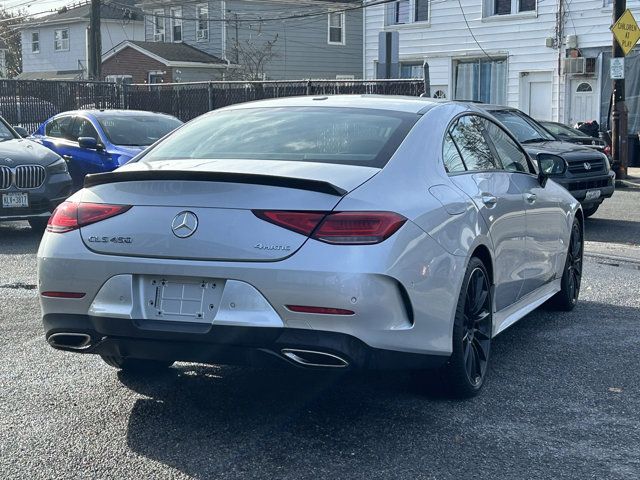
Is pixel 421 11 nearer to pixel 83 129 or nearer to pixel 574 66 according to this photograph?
pixel 574 66

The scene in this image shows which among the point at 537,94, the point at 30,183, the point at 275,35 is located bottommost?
the point at 30,183

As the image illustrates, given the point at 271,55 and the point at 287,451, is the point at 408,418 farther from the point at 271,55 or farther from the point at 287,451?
the point at 271,55

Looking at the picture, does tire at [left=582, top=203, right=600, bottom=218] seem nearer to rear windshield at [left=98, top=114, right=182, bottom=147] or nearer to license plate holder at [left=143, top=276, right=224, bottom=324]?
rear windshield at [left=98, top=114, right=182, bottom=147]

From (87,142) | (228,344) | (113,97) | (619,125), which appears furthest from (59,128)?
(228,344)

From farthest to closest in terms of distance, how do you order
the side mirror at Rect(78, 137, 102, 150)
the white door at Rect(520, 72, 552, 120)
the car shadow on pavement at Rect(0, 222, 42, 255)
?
1. the white door at Rect(520, 72, 552, 120)
2. the side mirror at Rect(78, 137, 102, 150)
3. the car shadow on pavement at Rect(0, 222, 42, 255)

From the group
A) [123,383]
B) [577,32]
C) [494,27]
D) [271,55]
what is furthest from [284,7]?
[123,383]

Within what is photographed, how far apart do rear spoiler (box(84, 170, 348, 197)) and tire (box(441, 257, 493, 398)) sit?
1.03 meters

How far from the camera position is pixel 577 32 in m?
26.8

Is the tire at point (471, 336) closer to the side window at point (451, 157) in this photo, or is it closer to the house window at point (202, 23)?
the side window at point (451, 157)

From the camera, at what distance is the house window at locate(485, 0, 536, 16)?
28.3 m

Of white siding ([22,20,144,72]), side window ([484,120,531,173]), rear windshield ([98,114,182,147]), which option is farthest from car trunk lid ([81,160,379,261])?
white siding ([22,20,144,72])

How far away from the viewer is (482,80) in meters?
30.1

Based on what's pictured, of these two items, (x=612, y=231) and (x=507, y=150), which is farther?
(x=612, y=231)

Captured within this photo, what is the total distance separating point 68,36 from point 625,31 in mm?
38563
